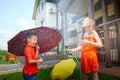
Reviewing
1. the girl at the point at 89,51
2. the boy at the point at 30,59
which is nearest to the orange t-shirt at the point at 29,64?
the boy at the point at 30,59

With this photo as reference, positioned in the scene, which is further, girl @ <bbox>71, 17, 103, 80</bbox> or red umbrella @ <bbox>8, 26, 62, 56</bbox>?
red umbrella @ <bbox>8, 26, 62, 56</bbox>

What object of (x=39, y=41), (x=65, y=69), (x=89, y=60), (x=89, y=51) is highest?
(x=39, y=41)

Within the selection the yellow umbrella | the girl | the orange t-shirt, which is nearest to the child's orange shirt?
the girl

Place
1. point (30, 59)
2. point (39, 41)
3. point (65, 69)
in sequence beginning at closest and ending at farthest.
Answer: point (30, 59) → point (65, 69) → point (39, 41)

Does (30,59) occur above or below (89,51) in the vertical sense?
below

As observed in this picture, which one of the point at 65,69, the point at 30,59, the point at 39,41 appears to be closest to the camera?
the point at 30,59

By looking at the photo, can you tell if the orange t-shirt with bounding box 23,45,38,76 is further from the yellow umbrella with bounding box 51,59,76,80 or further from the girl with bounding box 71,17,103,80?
the girl with bounding box 71,17,103,80

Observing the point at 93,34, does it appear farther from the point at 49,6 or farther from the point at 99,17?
the point at 49,6

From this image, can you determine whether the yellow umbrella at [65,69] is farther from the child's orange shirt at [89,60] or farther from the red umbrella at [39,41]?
the red umbrella at [39,41]

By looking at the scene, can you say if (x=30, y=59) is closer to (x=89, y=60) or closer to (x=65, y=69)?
(x=65, y=69)

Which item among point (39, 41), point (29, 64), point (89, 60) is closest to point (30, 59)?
point (29, 64)

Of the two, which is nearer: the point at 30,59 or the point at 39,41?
the point at 30,59

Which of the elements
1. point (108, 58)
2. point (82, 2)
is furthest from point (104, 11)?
point (82, 2)

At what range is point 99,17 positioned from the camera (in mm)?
12789
